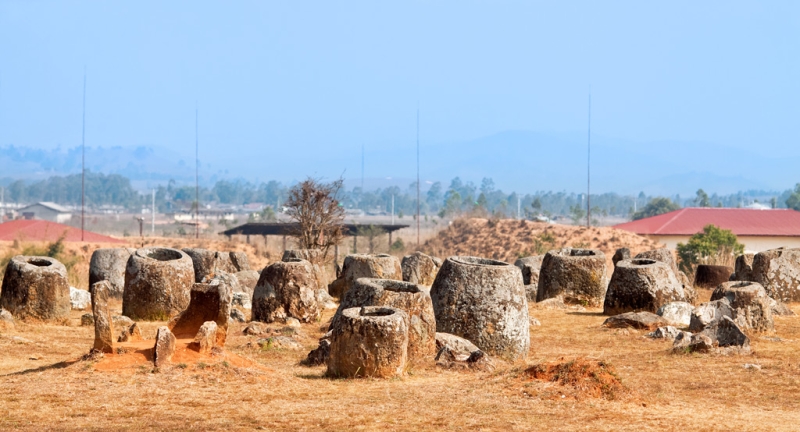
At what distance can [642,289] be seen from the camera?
20250 mm

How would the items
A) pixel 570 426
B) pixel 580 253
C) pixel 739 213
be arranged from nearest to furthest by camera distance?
pixel 570 426, pixel 580 253, pixel 739 213

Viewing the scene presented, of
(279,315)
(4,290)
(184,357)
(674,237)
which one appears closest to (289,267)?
(279,315)

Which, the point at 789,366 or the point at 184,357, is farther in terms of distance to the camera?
the point at 789,366

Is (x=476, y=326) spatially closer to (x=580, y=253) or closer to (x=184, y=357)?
(x=184, y=357)

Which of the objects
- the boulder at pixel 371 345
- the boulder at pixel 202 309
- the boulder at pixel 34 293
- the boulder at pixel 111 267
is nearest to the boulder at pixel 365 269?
the boulder at pixel 111 267

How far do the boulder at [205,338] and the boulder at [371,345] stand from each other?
154 cm

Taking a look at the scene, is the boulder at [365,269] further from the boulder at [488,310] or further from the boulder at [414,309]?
the boulder at [414,309]

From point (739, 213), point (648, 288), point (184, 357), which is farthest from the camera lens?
point (739, 213)

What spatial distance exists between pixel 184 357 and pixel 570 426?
15.4 feet

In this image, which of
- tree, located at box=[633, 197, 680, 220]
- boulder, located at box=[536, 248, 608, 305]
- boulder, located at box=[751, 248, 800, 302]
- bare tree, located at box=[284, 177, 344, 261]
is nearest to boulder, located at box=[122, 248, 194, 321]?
boulder, located at box=[536, 248, 608, 305]

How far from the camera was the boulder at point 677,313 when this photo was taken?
18703mm

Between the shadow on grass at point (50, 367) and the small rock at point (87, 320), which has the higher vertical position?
the shadow on grass at point (50, 367)

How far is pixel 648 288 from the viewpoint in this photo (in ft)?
66.3

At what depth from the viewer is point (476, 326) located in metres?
14.4
